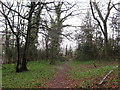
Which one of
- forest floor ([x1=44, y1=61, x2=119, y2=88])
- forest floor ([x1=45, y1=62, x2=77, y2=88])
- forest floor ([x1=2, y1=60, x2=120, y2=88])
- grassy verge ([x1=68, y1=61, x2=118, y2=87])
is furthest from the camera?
forest floor ([x1=45, y1=62, x2=77, y2=88])

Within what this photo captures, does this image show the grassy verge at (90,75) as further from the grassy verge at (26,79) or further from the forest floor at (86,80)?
the grassy verge at (26,79)

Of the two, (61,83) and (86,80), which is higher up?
(86,80)

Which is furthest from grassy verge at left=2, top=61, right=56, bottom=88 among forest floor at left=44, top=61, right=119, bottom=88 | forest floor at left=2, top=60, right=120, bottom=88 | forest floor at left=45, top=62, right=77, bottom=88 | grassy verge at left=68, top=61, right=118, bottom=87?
grassy verge at left=68, top=61, right=118, bottom=87

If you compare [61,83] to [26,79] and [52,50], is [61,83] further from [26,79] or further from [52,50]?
[52,50]

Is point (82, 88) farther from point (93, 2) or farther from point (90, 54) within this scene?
point (90, 54)

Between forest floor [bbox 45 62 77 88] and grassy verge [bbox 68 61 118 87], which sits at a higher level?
grassy verge [bbox 68 61 118 87]

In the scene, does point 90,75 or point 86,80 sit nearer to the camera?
point 86,80

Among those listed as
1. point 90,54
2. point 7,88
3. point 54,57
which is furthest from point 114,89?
point 90,54

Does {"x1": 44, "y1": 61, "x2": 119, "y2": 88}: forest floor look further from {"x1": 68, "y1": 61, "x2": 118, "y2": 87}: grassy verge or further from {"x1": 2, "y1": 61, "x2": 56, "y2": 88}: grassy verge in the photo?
{"x1": 2, "y1": 61, "x2": 56, "y2": 88}: grassy verge

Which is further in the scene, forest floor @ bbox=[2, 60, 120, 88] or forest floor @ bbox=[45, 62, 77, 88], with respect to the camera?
forest floor @ bbox=[45, 62, 77, 88]

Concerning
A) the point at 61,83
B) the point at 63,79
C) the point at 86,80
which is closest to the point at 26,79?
the point at 63,79

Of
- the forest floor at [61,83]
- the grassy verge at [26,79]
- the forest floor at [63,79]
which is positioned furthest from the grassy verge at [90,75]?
the grassy verge at [26,79]

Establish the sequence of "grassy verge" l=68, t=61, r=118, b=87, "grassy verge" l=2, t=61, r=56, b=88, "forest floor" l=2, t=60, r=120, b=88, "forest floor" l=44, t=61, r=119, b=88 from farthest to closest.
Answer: "grassy verge" l=2, t=61, r=56, b=88 → "grassy verge" l=68, t=61, r=118, b=87 → "forest floor" l=2, t=60, r=120, b=88 → "forest floor" l=44, t=61, r=119, b=88

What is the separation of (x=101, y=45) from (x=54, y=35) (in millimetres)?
18064
